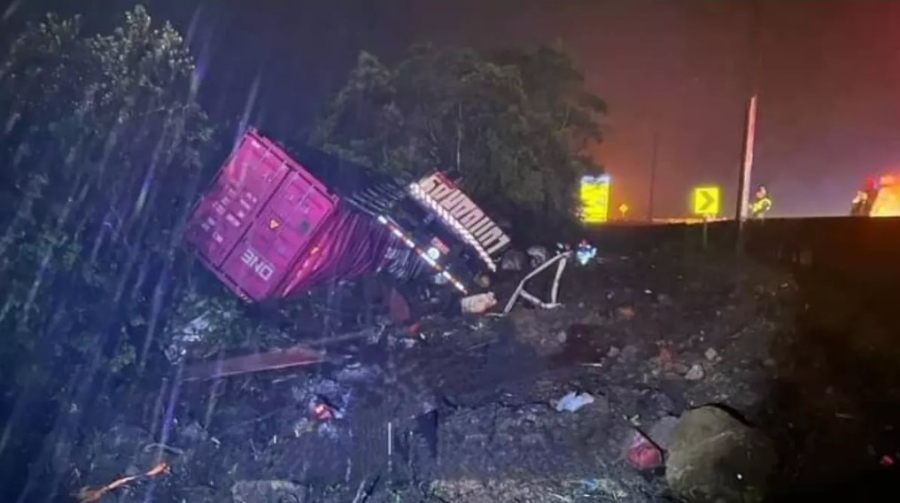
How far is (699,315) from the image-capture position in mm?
4352

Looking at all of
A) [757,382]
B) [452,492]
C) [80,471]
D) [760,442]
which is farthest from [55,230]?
[757,382]

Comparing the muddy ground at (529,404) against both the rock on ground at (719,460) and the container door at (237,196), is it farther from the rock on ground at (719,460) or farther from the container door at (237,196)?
the container door at (237,196)

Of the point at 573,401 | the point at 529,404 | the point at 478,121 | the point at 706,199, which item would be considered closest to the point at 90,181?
the point at 529,404

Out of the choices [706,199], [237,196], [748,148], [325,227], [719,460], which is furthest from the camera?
[706,199]

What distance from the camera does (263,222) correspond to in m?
4.60

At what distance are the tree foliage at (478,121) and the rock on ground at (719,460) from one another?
2.58 metres

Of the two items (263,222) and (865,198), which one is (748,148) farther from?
(263,222)

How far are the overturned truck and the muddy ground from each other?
612 millimetres

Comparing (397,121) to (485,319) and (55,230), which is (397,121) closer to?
(485,319)

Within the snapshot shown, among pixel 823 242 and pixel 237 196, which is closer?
pixel 237 196

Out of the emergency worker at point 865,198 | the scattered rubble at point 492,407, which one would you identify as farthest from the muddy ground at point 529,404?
the emergency worker at point 865,198

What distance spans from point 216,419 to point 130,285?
0.88 m

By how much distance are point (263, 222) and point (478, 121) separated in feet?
6.00

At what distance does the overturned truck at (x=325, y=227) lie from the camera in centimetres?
455
